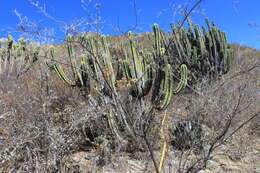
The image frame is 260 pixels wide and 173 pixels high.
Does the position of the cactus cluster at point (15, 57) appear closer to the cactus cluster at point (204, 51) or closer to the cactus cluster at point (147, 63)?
the cactus cluster at point (147, 63)

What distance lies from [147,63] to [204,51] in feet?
11.5

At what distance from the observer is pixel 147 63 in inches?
196

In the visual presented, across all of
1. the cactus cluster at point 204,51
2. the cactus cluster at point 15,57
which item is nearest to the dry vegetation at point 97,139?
the cactus cluster at point 204,51

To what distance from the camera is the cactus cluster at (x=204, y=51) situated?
303 inches

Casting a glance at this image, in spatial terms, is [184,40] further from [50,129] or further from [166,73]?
[50,129]

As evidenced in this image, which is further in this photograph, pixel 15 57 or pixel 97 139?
pixel 15 57

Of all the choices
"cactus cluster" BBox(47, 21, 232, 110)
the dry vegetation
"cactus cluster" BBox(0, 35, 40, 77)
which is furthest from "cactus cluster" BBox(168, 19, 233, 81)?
"cactus cluster" BBox(0, 35, 40, 77)

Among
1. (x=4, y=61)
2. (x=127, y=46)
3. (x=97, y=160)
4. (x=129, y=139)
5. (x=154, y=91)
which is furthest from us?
(x=4, y=61)

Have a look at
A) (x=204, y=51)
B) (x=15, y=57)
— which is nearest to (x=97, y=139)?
(x=204, y=51)

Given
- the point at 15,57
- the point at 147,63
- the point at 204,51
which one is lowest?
the point at 147,63

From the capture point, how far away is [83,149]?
4.23m

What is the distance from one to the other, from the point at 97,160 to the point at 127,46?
6.93 ft

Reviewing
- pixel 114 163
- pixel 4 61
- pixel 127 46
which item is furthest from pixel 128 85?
pixel 4 61

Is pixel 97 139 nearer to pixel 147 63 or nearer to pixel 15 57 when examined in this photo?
pixel 147 63
